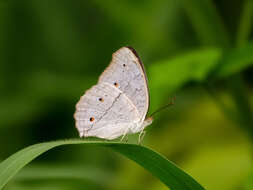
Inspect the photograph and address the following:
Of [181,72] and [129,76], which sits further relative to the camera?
[181,72]

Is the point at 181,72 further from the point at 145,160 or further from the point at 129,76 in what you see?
the point at 145,160

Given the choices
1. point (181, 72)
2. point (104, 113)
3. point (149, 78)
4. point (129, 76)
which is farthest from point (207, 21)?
point (104, 113)

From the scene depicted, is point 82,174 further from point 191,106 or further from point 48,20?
point 48,20

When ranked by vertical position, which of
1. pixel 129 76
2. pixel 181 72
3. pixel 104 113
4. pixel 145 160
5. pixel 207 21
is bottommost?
pixel 145 160

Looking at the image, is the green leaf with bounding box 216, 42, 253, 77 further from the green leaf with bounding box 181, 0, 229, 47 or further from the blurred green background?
the green leaf with bounding box 181, 0, 229, 47

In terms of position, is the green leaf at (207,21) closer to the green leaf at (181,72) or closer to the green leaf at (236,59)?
the green leaf at (181,72)

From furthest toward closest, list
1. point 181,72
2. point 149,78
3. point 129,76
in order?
point 149,78 < point 181,72 < point 129,76

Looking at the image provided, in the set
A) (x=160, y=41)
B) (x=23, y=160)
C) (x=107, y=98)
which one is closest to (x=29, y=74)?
(x=160, y=41)
